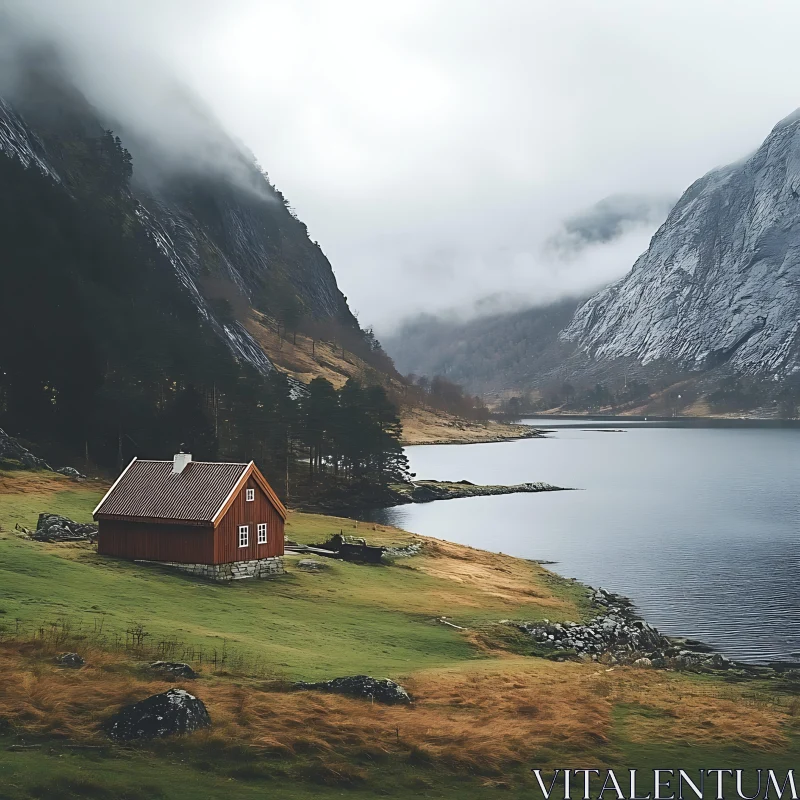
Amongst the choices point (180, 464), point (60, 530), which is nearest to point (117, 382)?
point (60, 530)

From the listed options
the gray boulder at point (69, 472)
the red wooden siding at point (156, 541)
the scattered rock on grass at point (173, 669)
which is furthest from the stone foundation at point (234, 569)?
the gray boulder at point (69, 472)

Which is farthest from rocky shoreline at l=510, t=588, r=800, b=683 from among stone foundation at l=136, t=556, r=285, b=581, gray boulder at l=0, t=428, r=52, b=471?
gray boulder at l=0, t=428, r=52, b=471

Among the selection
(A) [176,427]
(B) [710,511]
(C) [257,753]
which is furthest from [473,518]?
(C) [257,753]

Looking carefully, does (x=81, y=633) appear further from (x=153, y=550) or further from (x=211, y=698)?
(x=153, y=550)

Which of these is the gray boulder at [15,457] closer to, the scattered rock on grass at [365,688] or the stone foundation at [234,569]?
the stone foundation at [234,569]

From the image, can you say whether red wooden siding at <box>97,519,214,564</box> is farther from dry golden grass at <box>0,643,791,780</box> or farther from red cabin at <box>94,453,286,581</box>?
dry golden grass at <box>0,643,791,780</box>

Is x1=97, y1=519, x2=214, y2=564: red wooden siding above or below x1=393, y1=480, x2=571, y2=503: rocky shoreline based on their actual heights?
below
